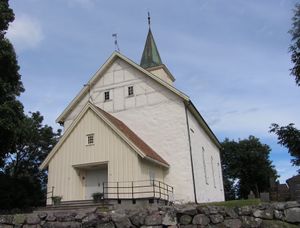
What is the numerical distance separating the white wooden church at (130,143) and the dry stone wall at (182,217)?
1165 centimetres

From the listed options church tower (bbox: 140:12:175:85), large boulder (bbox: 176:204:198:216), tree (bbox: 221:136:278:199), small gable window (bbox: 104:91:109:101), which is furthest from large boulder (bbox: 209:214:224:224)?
tree (bbox: 221:136:278:199)

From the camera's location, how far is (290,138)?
1791cm

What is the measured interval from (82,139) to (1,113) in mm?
5230

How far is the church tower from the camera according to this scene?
35875 millimetres

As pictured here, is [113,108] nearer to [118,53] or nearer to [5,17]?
[118,53]

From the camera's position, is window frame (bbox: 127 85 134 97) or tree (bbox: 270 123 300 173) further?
window frame (bbox: 127 85 134 97)

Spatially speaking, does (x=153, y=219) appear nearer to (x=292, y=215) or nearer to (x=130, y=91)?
(x=292, y=215)

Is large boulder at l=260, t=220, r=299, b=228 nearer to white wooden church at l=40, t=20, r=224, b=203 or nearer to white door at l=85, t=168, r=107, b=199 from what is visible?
white wooden church at l=40, t=20, r=224, b=203

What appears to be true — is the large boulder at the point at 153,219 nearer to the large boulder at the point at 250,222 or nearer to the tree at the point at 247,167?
the large boulder at the point at 250,222

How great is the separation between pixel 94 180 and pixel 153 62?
17069 mm

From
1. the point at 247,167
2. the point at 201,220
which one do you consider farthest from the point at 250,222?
the point at 247,167

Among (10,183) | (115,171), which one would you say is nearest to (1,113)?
(115,171)

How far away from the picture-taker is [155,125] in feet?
86.8

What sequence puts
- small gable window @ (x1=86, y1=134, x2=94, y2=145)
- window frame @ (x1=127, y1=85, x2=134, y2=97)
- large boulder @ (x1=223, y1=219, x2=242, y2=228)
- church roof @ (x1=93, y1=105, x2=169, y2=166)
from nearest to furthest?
large boulder @ (x1=223, y1=219, x2=242, y2=228), church roof @ (x1=93, y1=105, x2=169, y2=166), small gable window @ (x1=86, y1=134, x2=94, y2=145), window frame @ (x1=127, y1=85, x2=134, y2=97)
